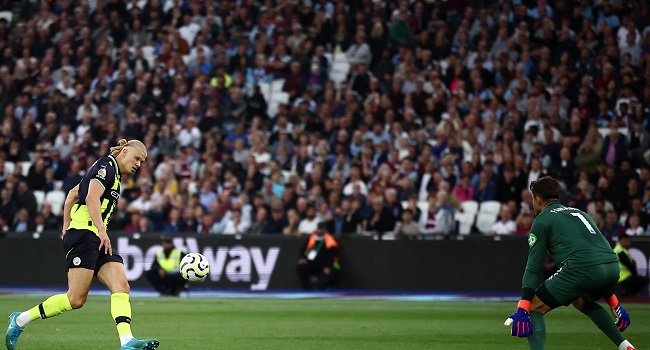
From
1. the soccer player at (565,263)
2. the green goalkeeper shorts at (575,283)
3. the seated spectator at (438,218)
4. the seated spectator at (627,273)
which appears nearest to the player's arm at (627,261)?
the seated spectator at (627,273)

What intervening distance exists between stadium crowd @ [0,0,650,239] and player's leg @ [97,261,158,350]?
12647 mm

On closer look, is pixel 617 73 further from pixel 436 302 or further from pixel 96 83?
pixel 96 83

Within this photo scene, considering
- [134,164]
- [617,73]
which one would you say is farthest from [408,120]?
[134,164]

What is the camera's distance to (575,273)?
9344 millimetres

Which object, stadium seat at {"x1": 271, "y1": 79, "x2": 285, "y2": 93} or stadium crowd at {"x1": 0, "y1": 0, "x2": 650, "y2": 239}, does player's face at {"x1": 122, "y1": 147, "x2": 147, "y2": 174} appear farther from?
stadium seat at {"x1": 271, "y1": 79, "x2": 285, "y2": 93}

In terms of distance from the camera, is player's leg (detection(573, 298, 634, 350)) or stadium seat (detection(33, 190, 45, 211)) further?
stadium seat (detection(33, 190, 45, 211))

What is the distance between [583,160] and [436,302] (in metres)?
5.12

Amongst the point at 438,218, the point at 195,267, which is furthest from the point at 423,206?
the point at 195,267

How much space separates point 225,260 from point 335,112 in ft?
16.4

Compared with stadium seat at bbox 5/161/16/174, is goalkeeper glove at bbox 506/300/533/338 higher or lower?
lower

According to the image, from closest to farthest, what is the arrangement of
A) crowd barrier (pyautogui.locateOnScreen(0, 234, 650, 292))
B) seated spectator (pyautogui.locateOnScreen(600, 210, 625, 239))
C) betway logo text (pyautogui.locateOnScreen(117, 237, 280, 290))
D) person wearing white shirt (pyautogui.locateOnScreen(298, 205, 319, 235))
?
1. seated spectator (pyautogui.locateOnScreen(600, 210, 625, 239))
2. crowd barrier (pyautogui.locateOnScreen(0, 234, 650, 292))
3. betway logo text (pyautogui.locateOnScreen(117, 237, 280, 290))
4. person wearing white shirt (pyautogui.locateOnScreen(298, 205, 319, 235))

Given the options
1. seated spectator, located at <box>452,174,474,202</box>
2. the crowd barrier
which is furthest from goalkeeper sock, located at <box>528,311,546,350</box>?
seated spectator, located at <box>452,174,474,202</box>

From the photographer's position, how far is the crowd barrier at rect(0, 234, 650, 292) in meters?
21.9

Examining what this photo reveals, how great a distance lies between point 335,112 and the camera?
26281 mm
